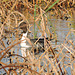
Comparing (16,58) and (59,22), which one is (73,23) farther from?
(16,58)

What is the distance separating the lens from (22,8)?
5742 mm

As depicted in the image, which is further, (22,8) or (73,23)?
(22,8)

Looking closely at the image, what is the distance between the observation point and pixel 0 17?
403 centimetres

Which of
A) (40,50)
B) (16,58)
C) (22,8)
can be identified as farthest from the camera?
(22,8)

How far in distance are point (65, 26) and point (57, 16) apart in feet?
3.08

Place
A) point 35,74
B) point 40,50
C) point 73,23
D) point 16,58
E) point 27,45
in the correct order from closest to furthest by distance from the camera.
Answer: point 35,74, point 16,58, point 40,50, point 27,45, point 73,23

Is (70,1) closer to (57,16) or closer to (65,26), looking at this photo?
(57,16)

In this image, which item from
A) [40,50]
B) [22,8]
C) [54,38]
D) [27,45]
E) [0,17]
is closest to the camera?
[40,50]

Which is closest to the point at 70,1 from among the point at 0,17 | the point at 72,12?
the point at 72,12

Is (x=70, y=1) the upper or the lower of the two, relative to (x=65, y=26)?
upper

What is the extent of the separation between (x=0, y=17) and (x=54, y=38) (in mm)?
1023

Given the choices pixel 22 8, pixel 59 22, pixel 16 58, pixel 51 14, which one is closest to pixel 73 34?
pixel 59 22

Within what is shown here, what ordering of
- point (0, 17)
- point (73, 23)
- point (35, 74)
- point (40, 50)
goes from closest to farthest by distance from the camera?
point (35, 74)
point (40, 50)
point (0, 17)
point (73, 23)

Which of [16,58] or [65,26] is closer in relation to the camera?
[16,58]
